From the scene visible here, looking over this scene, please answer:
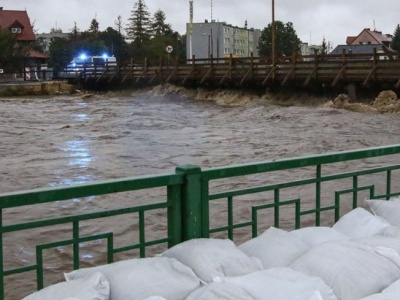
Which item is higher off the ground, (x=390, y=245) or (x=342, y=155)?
(x=342, y=155)

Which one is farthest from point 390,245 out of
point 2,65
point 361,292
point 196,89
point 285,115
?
point 2,65

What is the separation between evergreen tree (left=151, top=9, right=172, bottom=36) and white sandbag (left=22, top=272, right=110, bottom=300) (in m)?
102

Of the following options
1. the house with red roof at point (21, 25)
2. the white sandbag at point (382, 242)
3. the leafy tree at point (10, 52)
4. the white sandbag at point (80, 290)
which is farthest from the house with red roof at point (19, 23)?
the white sandbag at point (80, 290)

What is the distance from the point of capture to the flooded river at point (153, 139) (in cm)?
1334

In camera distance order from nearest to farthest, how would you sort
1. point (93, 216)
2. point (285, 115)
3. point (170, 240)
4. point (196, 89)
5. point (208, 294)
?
point (208, 294) → point (93, 216) → point (170, 240) → point (285, 115) → point (196, 89)

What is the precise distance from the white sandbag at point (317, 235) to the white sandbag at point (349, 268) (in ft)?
0.85

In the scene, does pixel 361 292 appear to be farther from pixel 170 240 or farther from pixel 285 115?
pixel 285 115

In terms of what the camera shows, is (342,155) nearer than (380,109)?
Yes

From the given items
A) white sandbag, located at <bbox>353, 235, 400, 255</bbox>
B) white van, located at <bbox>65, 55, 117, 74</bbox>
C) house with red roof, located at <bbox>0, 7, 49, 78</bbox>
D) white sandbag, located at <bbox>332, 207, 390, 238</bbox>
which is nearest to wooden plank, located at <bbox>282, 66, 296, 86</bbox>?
white van, located at <bbox>65, 55, 117, 74</bbox>

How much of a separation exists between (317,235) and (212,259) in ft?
2.36

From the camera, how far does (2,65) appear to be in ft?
195

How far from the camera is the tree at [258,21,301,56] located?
3270 inches

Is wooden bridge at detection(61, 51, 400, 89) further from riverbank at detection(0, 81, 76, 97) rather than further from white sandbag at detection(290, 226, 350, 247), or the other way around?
white sandbag at detection(290, 226, 350, 247)

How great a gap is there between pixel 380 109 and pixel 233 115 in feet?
19.5
